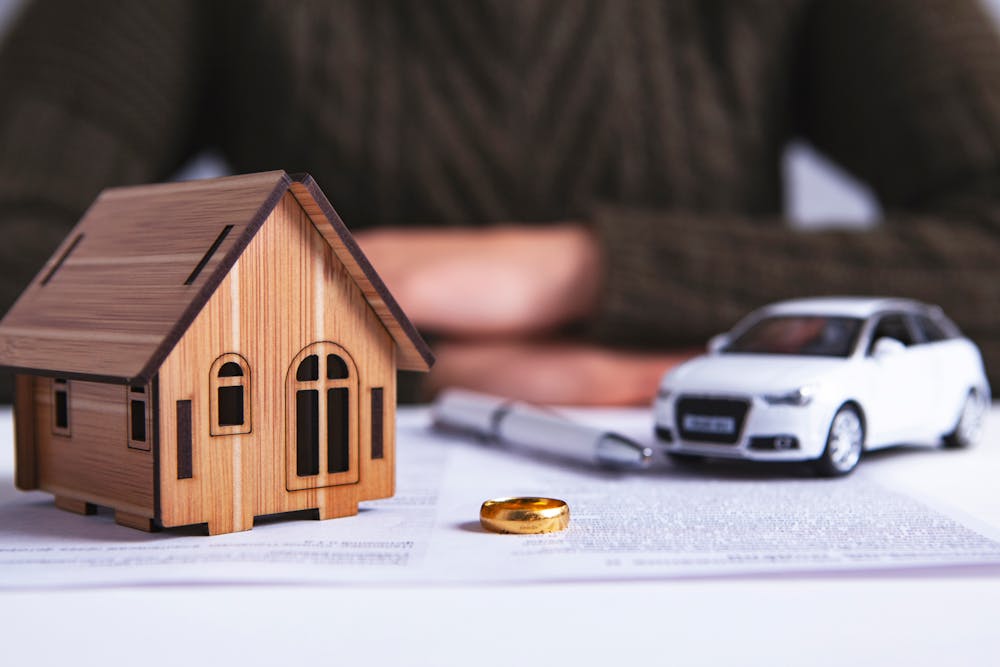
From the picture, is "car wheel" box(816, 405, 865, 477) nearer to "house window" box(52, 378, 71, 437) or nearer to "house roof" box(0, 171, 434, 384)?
"house roof" box(0, 171, 434, 384)

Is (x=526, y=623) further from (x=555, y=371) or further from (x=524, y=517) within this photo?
(x=555, y=371)

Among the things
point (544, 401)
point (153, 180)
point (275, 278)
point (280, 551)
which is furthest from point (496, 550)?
point (153, 180)

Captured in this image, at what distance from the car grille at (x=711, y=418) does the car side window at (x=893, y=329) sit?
169 mm

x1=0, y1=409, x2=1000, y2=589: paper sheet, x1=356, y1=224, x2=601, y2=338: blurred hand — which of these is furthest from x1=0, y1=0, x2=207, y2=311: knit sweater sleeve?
x1=0, y1=409, x2=1000, y2=589: paper sheet

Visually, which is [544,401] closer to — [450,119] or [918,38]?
[450,119]

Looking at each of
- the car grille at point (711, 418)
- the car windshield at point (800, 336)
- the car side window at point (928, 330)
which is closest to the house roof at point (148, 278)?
the car grille at point (711, 418)

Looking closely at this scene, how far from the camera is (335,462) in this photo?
2.18ft

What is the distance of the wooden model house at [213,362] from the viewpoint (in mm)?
583

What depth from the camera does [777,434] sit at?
2.51ft

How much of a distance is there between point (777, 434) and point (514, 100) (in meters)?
1.05

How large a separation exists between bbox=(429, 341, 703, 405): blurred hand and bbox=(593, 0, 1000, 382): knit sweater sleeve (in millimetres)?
42

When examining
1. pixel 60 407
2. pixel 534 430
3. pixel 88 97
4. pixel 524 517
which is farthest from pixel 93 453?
pixel 88 97

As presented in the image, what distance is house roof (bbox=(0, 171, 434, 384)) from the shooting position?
1.89ft

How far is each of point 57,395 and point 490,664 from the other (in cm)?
42
